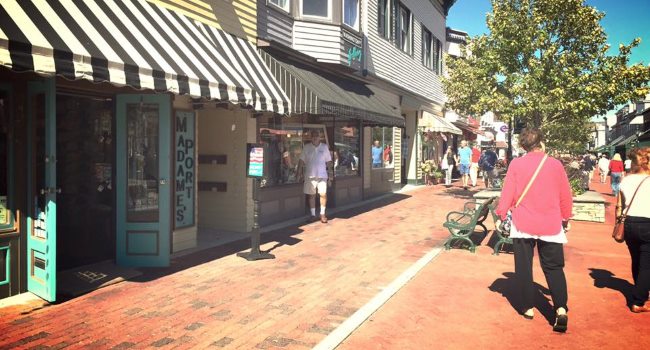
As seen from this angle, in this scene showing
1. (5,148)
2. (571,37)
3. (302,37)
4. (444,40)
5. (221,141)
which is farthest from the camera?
(444,40)

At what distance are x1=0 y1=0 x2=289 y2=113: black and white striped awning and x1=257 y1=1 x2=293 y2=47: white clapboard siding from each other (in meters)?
1.55

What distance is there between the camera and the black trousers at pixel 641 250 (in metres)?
4.95

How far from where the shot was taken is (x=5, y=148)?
521cm

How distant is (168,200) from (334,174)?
7.02 metres

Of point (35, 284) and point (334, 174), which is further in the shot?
point (334, 174)

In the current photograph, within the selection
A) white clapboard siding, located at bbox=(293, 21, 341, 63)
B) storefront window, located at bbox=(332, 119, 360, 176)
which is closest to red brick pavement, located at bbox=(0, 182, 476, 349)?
white clapboard siding, located at bbox=(293, 21, 341, 63)

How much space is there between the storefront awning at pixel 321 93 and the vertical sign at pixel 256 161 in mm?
1763

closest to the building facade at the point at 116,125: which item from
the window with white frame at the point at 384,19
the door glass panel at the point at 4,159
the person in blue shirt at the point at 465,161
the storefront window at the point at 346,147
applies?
the door glass panel at the point at 4,159

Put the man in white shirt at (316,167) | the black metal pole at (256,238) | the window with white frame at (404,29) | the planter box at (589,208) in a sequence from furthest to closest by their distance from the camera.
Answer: the window with white frame at (404,29), the planter box at (589,208), the man in white shirt at (316,167), the black metal pole at (256,238)

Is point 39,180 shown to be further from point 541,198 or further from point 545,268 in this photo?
point 545,268

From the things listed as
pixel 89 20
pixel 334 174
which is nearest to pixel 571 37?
pixel 334 174

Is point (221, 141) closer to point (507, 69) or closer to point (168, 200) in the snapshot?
point (168, 200)

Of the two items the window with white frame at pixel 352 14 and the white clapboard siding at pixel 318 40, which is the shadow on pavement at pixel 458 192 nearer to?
the window with white frame at pixel 352 14

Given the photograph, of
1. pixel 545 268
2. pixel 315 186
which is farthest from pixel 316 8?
pixel 545 268
